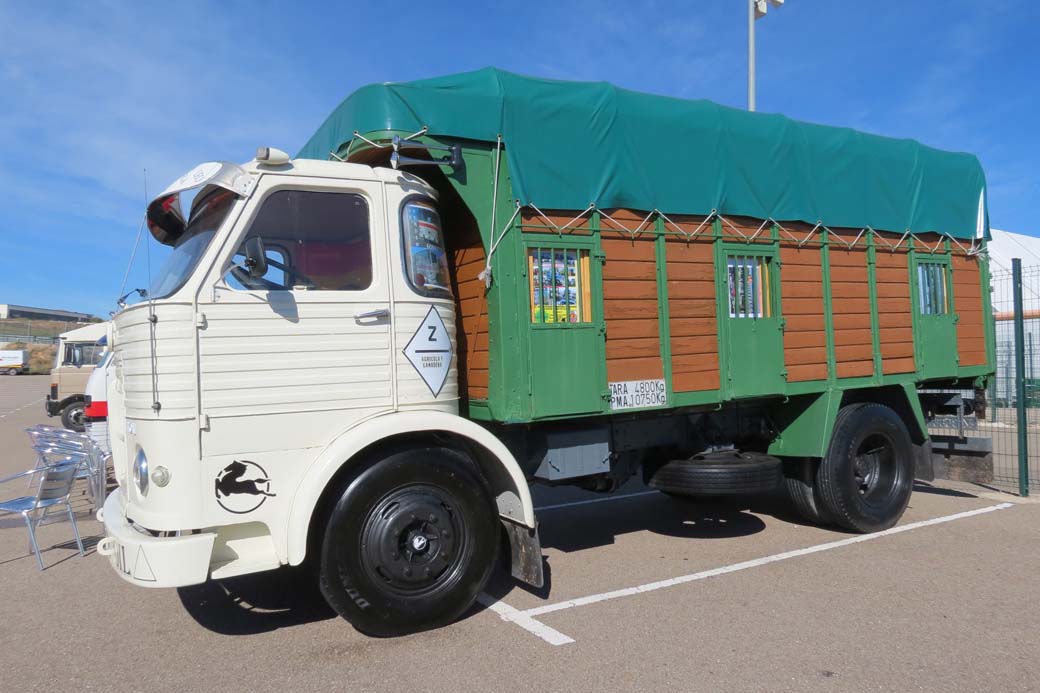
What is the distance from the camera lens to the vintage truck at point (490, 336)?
3922 millimetres

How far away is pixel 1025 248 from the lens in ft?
70.1

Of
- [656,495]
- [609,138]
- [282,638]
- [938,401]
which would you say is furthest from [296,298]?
[938,401]

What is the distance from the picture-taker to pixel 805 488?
6.45m

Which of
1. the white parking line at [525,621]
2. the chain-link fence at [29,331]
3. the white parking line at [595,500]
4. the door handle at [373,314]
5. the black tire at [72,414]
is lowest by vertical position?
the white parking line at [595,500]

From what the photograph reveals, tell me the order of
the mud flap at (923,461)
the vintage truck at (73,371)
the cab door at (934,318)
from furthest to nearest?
1. the vintage truck at (73,371)
2. the mud flap at (923,461)
3. the cab door at (934,318)

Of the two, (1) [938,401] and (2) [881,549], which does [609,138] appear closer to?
(2) [881,549]

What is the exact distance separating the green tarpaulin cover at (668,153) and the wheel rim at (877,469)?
1926 millimetres

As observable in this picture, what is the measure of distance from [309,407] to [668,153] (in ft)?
10.4

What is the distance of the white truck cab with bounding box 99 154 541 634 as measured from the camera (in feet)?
12.5

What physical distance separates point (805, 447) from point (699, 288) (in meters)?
1.75

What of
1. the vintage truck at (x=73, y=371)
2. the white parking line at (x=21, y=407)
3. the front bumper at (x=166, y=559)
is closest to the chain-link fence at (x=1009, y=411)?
the front bumper at (x=166, y=559)

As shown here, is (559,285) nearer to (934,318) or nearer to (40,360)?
(934,318)

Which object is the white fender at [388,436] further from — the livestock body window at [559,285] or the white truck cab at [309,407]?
the livestock body window at [559,285]

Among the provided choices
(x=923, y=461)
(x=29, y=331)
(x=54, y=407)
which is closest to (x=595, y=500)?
(x=923, y=461)
